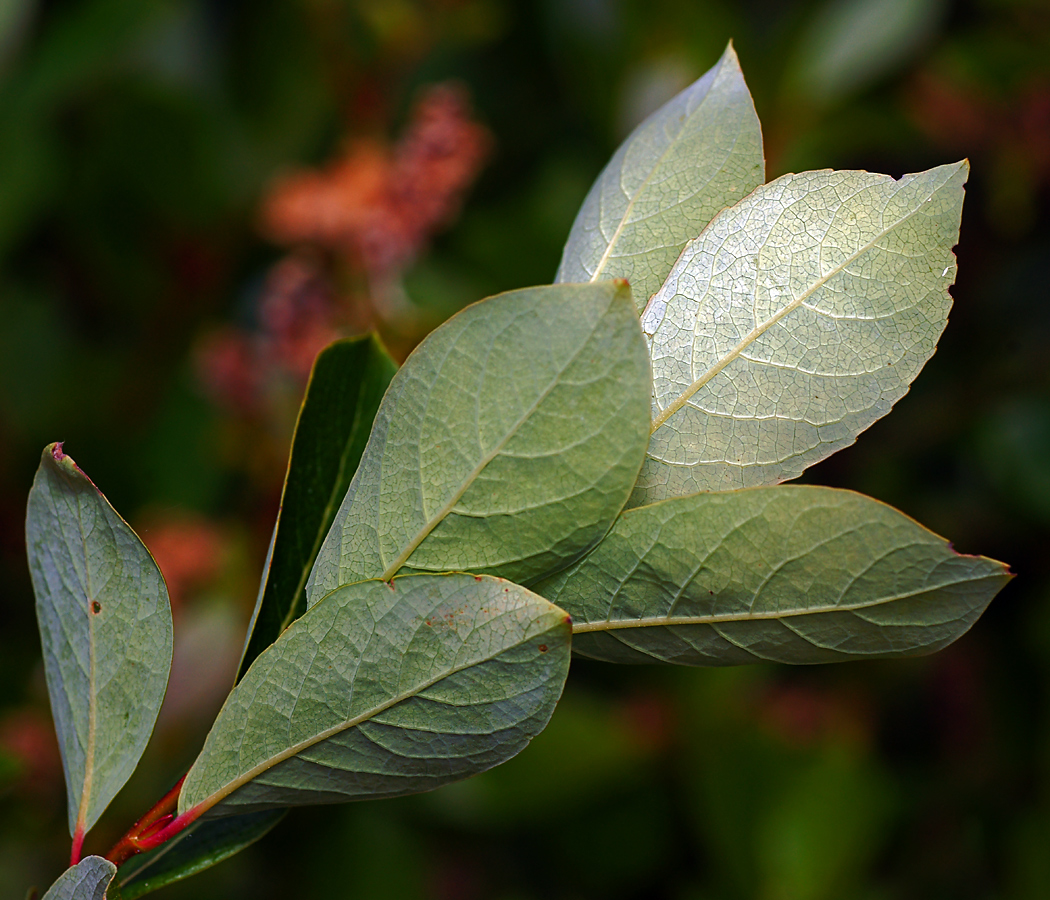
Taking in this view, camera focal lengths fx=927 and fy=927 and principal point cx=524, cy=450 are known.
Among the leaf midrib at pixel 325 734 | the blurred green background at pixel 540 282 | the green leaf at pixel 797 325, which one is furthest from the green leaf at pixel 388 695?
the blurred green background at pixel 540 282

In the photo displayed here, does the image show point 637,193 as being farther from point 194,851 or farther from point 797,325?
point 194,851

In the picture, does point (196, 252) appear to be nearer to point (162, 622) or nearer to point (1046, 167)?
point (162, 622)

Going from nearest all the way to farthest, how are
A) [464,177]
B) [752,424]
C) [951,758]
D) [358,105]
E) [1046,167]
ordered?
[752,424] < [464,177] < [358,105] < [1046,167] < [951,758]

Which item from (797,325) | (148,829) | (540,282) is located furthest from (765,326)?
(540,282)

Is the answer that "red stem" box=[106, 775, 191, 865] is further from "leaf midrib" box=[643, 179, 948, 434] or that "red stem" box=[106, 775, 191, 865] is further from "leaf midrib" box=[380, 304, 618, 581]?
"leaf midrib" box=[643, 179, 948, 434]

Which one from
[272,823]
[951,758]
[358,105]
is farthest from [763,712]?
[272,823]

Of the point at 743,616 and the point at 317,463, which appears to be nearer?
the point at 743,616

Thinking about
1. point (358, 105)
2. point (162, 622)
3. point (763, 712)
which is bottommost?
point (763, 712)
